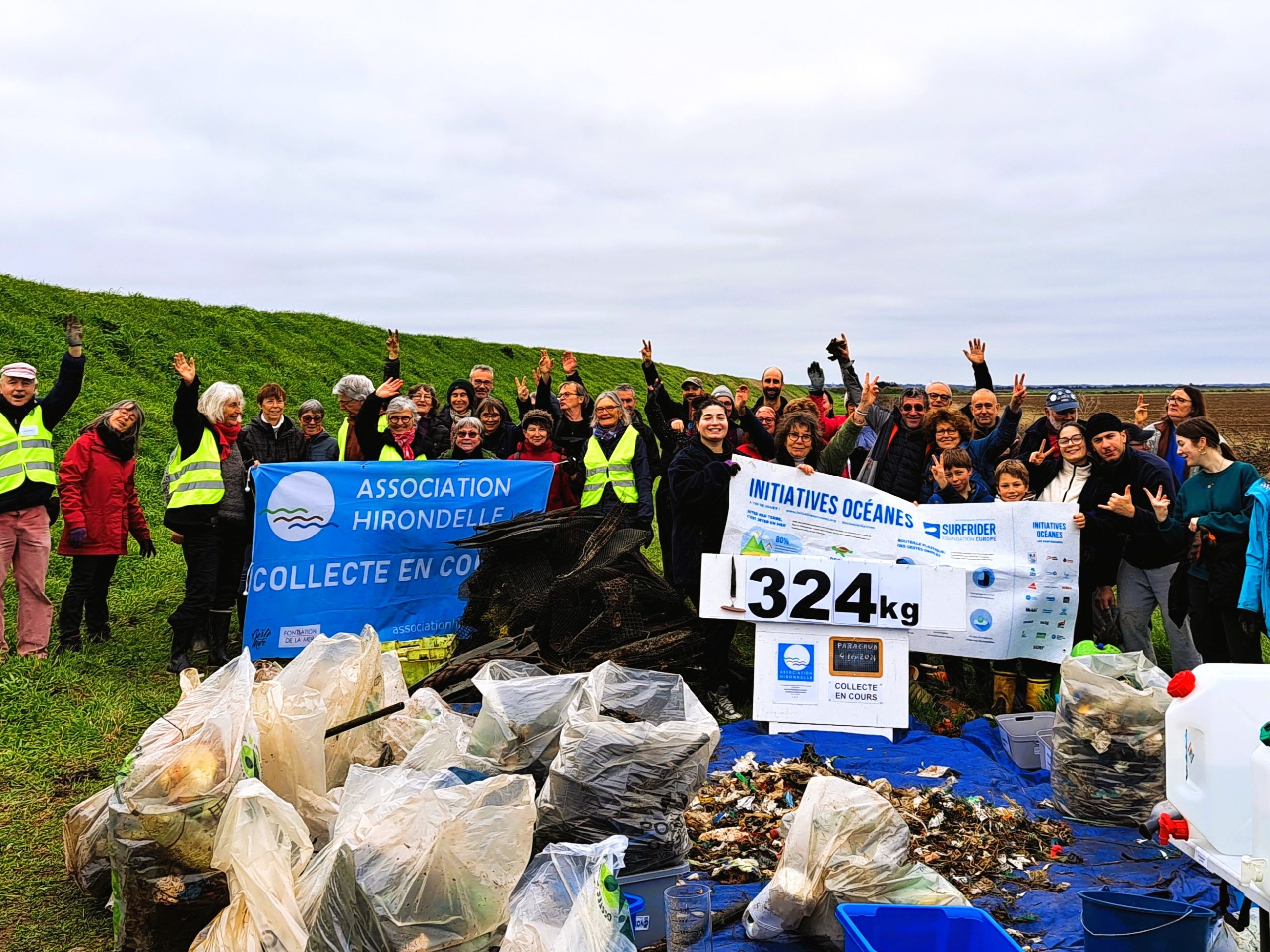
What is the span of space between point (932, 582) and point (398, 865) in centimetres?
463

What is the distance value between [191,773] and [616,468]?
16.1 ft

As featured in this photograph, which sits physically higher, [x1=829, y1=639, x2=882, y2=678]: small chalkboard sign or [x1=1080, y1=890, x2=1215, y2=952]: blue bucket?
[x1=829, y1=639, x2=882, y2=678]: small chalkboard sign

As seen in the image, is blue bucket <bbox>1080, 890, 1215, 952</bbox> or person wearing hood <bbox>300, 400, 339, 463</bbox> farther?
person wearing hood <bbox>300, 400, 339, 463</bbox>

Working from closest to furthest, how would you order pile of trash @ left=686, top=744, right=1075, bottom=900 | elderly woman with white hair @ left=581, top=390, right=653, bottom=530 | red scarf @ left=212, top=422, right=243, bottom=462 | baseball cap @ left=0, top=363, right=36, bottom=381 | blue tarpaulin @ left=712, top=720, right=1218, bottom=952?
blue tarpaulin @ left=712, top=720, right=1218, bottom=952 < pile of trash @ left=686, top=744, right=1075, bottom=900 < baseball cap @ left=0, top=363, right=36, bottom=381 < red scarf @ left=212, top=422, right=243, bottom=462 < elderly woman with white hair @ left=581, top=390, right=653, bottom=530

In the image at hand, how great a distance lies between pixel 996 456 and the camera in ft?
29.2

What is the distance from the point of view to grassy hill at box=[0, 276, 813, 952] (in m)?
4.84

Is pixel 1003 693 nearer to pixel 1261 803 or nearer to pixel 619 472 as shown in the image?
pixel 619 472

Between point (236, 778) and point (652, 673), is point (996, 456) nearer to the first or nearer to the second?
point (652, 673)

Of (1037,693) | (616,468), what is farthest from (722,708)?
(1037,693)

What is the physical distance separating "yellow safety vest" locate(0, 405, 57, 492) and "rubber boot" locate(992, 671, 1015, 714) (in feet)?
23.4

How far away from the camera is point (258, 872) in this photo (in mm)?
3445

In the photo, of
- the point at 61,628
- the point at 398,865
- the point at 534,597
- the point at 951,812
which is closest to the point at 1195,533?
the point at 951,812

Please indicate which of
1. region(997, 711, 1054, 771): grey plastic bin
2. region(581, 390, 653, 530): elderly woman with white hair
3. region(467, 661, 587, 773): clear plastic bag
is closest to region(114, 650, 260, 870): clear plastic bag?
region(467, 661, 587, 773): clear plastic bag

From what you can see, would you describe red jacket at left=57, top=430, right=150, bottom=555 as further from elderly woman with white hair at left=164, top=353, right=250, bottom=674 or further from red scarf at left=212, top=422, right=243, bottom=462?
red scarf at left=212, top=422, right=243, bottom=462
